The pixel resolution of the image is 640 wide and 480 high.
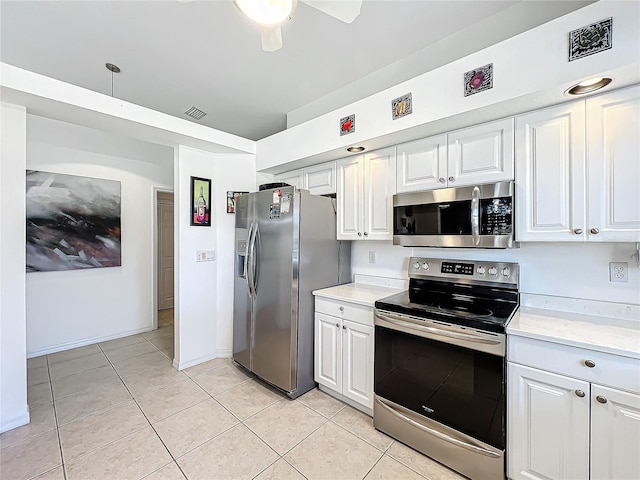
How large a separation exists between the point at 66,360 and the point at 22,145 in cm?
237

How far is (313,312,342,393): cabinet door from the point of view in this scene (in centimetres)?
227

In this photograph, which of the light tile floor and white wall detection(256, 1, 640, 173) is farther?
the light tile floor

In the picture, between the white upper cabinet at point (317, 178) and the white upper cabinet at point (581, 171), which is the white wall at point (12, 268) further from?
the white upper cabinet at point (581, 171)

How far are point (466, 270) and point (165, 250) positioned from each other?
4.91 metres

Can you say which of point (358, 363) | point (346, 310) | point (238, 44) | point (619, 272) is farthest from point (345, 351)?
point (238, 44)

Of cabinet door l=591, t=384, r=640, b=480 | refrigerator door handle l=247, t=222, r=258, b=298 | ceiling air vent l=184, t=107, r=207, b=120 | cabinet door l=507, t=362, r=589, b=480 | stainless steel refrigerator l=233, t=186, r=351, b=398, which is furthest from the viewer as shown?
ceiling air vent l=184, t=107, r=207, b=120

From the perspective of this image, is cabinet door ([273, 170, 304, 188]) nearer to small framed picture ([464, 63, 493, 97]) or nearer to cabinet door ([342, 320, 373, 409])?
cabinet door ([342, 320, 373, 409])

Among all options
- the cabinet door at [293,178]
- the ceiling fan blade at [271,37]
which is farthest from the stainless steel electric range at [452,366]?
the ceiling fan blade at [271,37]

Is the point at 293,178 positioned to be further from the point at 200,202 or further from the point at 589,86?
the point at 589,86

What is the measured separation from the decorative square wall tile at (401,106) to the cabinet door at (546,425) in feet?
5.48

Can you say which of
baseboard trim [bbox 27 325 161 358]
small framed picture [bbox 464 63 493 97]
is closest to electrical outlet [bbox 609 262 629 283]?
small framed picture [bbox 464 63 493 97]

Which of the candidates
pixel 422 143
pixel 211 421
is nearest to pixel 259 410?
pixel 211 421

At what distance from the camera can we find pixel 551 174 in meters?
1.59

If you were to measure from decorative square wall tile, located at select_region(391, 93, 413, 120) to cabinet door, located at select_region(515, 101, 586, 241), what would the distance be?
2.15 ft
